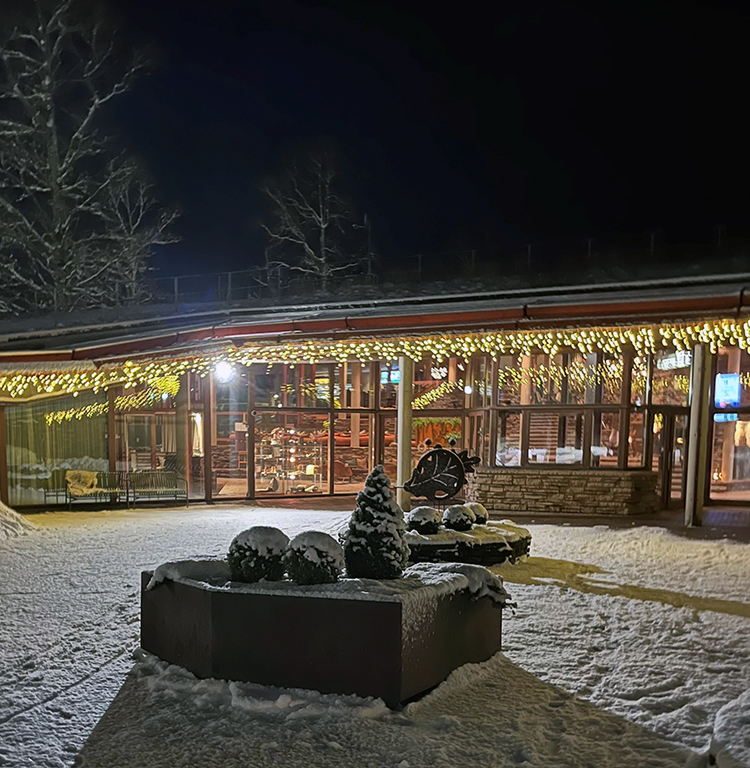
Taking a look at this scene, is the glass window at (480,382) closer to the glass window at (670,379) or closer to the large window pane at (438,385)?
the large window pane at (438,385)

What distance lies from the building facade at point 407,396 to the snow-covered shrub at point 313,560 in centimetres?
585

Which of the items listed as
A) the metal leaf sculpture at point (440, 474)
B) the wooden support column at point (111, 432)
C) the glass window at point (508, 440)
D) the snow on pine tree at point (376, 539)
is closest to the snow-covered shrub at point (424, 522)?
the metal leaf sculpture at point (440, 474)

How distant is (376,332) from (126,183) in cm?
1453

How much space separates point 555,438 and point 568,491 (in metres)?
1.13

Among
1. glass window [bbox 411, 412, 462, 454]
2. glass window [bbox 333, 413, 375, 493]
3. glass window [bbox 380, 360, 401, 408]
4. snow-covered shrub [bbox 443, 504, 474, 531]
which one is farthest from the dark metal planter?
glass window [bbox 380, 360, 401, 408]

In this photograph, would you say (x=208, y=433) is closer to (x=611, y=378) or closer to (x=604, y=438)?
(x=604, y=438)

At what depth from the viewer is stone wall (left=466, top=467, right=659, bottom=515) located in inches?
485

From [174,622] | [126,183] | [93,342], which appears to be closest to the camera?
[174,622]

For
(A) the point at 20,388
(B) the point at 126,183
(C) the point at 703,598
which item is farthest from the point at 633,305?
(B) the point at 126,183

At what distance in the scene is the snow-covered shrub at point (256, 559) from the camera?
4.57 meters

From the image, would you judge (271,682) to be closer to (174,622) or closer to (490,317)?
(174,622)

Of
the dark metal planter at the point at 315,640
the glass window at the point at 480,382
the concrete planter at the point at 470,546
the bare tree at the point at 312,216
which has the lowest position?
the concrete planter at the point at 470,546

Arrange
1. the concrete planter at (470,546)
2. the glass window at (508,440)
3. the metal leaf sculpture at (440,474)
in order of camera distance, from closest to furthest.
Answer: the concrete planter at (470,546)
the metal leaf sculpture at (440,474)
the glass window at (508,440)

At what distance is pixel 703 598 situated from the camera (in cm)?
686
